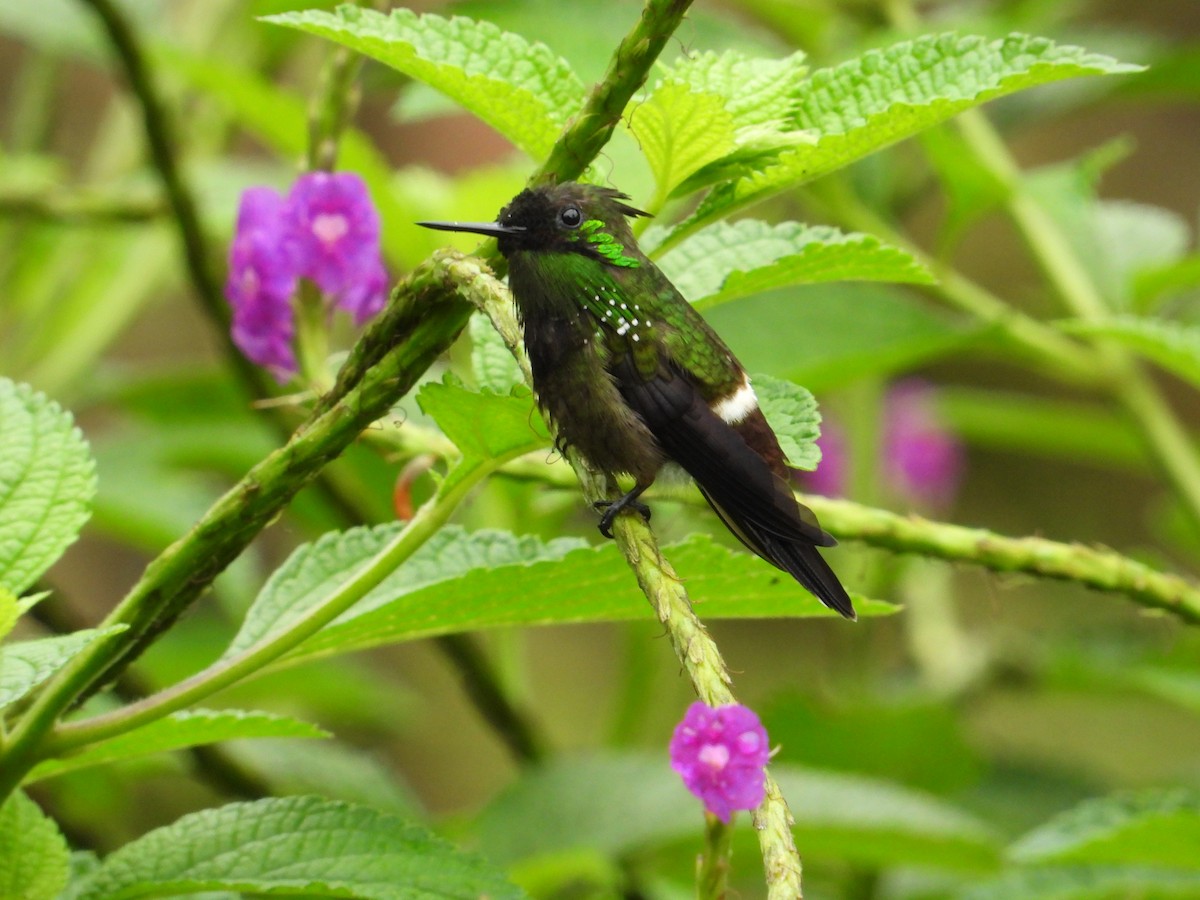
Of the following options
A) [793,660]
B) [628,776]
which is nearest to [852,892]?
[628,776]

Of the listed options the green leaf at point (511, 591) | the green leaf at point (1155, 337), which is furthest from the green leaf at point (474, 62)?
the green leaf at point (1155, 337)

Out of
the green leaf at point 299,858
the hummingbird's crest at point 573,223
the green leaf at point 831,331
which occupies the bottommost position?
the green leaf at point 299,858

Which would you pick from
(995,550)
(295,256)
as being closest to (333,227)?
(295,256)

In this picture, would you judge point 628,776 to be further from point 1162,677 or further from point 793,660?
point 793,660

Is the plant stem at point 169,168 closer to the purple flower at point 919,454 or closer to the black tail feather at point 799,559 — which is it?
the black tail feather at point 799,559

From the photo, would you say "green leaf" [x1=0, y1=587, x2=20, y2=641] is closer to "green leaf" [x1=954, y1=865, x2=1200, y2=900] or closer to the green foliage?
the green foliage

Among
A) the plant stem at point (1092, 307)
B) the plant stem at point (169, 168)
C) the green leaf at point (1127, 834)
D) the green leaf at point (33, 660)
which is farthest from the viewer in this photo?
the plant stem at point (1092, 307)
